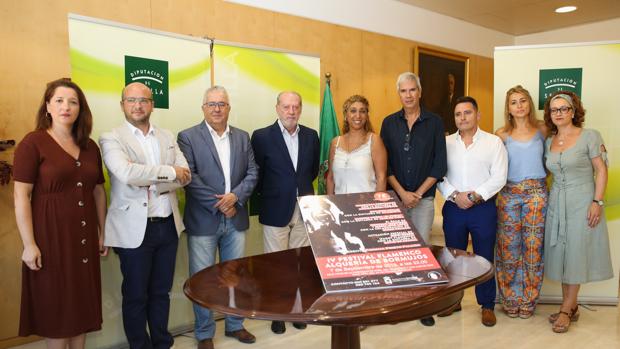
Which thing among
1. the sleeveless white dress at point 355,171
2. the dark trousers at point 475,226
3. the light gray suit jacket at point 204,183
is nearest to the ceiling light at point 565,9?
the dark trousers at point 475,226

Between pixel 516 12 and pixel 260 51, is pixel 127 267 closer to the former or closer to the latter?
pixel 260 51

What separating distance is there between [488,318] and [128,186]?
2.66 metres

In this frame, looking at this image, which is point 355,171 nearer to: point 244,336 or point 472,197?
point 472,197

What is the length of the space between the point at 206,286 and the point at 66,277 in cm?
110

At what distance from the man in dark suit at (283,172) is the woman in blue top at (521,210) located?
1.48m

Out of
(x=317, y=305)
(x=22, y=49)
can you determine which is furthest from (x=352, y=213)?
(x=22, y=49)

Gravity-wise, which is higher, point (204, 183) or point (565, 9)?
point (565, 9)

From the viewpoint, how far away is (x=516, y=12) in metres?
6.16

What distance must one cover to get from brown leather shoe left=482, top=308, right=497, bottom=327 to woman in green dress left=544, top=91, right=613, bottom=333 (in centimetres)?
41

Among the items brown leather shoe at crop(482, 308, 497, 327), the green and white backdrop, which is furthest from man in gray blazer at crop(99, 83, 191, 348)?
the green and white backdrop

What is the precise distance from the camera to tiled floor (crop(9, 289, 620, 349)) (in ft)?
10.5

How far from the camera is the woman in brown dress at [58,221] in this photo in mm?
2289

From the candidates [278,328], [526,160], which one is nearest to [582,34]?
[526,160]

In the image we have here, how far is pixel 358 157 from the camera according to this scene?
10.8ft
